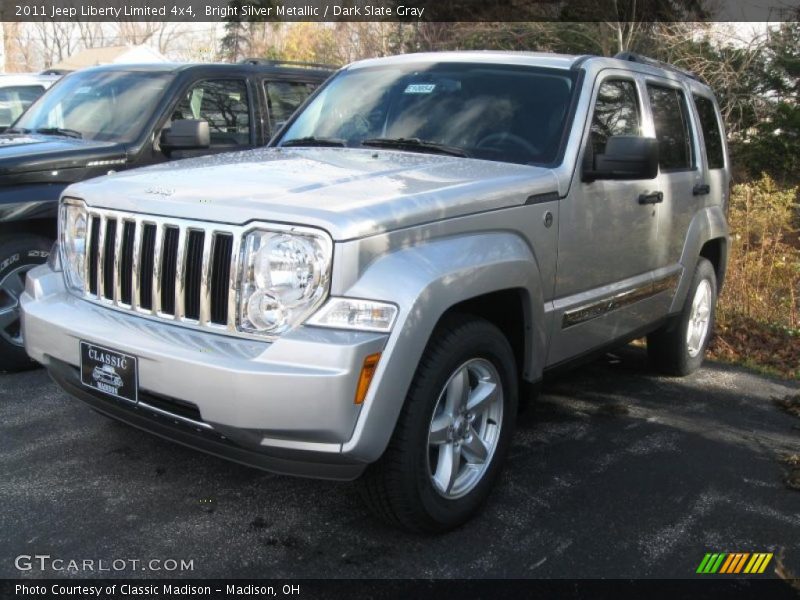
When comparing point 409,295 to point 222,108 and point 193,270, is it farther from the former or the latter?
point 222,108

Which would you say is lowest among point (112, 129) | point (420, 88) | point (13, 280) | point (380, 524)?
point (380, 524)

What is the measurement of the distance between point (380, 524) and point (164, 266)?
1.39 metres

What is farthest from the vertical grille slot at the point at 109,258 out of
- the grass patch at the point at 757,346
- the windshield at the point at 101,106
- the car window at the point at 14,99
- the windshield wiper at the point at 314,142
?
the car window at the point at 14,99

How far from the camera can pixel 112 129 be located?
19.2 ft

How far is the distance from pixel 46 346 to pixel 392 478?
1.54 meters

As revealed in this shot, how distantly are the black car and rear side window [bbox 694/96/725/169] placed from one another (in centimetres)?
317

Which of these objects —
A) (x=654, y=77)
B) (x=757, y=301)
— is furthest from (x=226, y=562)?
(x=757, y=301)

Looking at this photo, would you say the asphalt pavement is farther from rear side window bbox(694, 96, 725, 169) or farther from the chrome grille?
rear side window bbox(694, 96, 725, 169)

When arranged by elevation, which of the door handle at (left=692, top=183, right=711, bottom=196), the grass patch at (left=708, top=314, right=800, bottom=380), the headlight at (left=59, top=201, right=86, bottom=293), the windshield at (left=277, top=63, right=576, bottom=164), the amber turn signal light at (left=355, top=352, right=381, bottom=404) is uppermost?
the windshield at (left=277, top=63, right=576, bottom=164)

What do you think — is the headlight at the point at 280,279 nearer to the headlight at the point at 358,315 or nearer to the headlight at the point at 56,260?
the headlight at the point at 358,315

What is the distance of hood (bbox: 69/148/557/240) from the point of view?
292 cm

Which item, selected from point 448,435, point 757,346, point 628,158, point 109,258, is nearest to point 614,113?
point 628,158

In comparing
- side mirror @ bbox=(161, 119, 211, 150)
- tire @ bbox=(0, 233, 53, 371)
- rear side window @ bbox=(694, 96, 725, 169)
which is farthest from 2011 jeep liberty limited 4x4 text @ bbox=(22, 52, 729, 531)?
tire @ bbox=(0, 233, 53, 371)

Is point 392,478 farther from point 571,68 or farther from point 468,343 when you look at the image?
point 571,68
